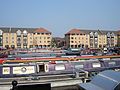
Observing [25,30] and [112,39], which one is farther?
[112,39]

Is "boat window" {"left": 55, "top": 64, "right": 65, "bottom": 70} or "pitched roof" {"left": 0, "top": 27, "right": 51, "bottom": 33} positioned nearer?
"boat window" {"left": 55, "top": 64, "right": 65, "bottom": 70}

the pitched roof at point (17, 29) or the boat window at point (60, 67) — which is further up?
the pitched roof at point (17, 29)

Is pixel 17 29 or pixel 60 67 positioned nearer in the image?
pixel 60 67

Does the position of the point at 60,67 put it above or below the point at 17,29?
below

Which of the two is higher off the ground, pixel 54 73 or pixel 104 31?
pixel 104 31

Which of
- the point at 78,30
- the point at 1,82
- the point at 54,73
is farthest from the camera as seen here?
the point at 78,30

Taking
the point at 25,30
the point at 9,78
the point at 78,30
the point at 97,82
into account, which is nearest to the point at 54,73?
the point at 9,78

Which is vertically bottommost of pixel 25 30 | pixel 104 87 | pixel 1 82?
pixel 1 82

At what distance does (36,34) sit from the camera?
105m

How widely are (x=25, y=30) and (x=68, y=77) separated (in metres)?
89.7

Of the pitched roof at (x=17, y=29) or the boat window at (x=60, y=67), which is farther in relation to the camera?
the pitched roof at (x=17, y=29)

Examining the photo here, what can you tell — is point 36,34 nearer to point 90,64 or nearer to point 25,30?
point 25,30

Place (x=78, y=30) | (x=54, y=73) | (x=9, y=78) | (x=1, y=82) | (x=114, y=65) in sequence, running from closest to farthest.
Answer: (x=1, y=82) → (x=9, y=78) → (x=54, y=73) → (x=114, y=65) → (x=78, y=30)

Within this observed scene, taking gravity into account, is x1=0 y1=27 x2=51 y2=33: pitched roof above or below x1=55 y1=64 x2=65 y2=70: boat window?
above
